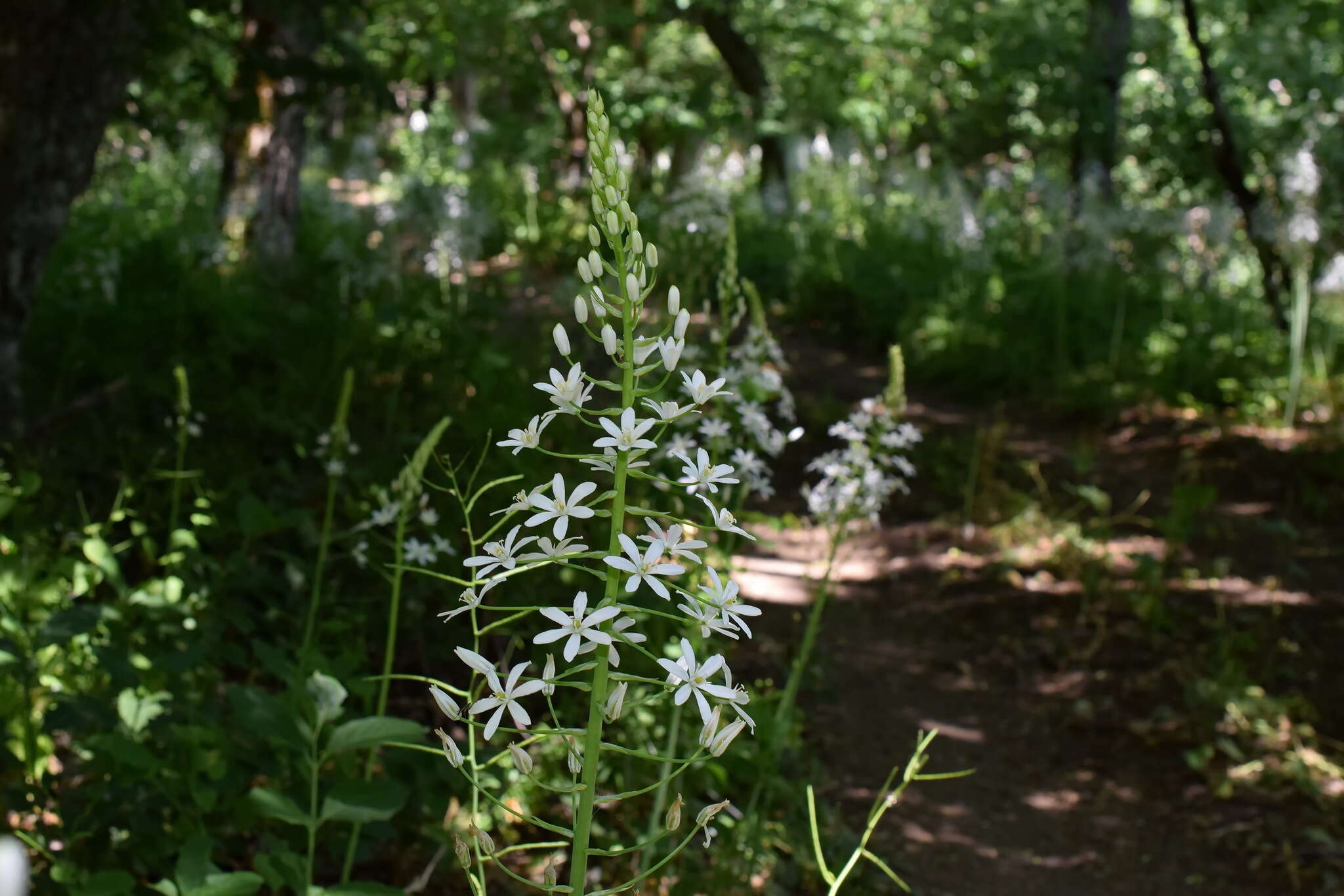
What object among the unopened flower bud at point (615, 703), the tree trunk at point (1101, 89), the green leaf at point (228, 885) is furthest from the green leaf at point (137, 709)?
the tree trunk at point (1101, 89)

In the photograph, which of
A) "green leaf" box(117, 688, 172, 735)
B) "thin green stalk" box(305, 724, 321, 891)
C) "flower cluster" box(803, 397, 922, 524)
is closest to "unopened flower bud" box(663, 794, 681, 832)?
"thin green stalk" box(305, 724, 321, 891)

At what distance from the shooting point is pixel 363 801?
6.29 ft

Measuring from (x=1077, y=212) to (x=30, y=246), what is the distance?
32.4ft

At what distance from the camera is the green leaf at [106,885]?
1.85m

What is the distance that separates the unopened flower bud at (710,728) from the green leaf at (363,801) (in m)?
0.82

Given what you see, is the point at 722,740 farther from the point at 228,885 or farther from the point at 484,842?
the point at 228,885

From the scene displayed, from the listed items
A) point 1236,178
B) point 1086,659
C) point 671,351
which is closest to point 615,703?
point 671,351

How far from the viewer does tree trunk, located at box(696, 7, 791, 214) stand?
1320 cm

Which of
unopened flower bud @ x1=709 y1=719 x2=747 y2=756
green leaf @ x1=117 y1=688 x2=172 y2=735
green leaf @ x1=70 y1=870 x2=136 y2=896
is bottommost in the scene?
green leaf @ x1=70 y1=870 x2=136 y2=896

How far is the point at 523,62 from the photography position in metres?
13.8

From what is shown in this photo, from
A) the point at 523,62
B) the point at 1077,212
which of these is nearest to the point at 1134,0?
the point at 1077,212

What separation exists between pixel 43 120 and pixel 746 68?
10.5m

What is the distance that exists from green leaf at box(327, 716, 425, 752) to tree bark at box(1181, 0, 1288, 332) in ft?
26.1

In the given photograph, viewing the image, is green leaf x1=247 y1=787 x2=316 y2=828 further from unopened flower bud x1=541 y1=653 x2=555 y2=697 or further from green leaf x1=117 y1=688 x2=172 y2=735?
unopened flower bud x1=541 y1=653 x2=555 y2=697
